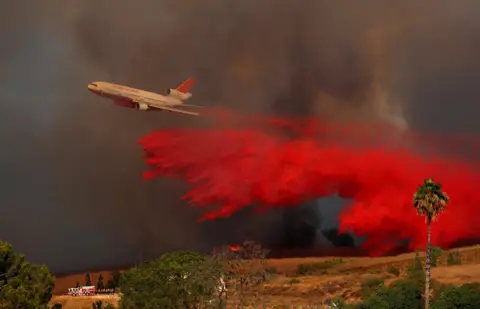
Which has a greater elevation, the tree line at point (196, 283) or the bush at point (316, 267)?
→ the bush at point (316, 267)

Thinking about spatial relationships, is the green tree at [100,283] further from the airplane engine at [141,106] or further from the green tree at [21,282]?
the green tree at [21,282]

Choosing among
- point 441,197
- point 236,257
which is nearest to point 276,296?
point 236,257

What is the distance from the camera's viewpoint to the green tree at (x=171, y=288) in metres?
57.1

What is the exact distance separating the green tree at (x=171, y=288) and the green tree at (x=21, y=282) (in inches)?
393

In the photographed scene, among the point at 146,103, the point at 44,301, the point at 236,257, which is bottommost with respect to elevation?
the point at 44,301

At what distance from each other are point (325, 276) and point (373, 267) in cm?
1093

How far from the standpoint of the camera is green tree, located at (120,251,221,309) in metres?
57.1

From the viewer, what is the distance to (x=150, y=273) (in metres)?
60.3

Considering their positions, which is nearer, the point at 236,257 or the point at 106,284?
the point at 236,257

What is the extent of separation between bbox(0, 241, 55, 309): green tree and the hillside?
35.9m

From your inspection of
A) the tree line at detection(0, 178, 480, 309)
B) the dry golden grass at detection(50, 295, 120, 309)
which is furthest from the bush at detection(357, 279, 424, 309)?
the dry golden grass at detection(50, 295, 120, 309)

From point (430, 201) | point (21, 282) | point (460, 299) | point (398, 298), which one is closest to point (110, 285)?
point (398, 298)

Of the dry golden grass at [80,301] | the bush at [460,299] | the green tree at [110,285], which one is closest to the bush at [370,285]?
the bush at [460,299]

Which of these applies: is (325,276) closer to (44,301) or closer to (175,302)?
(175,302)
